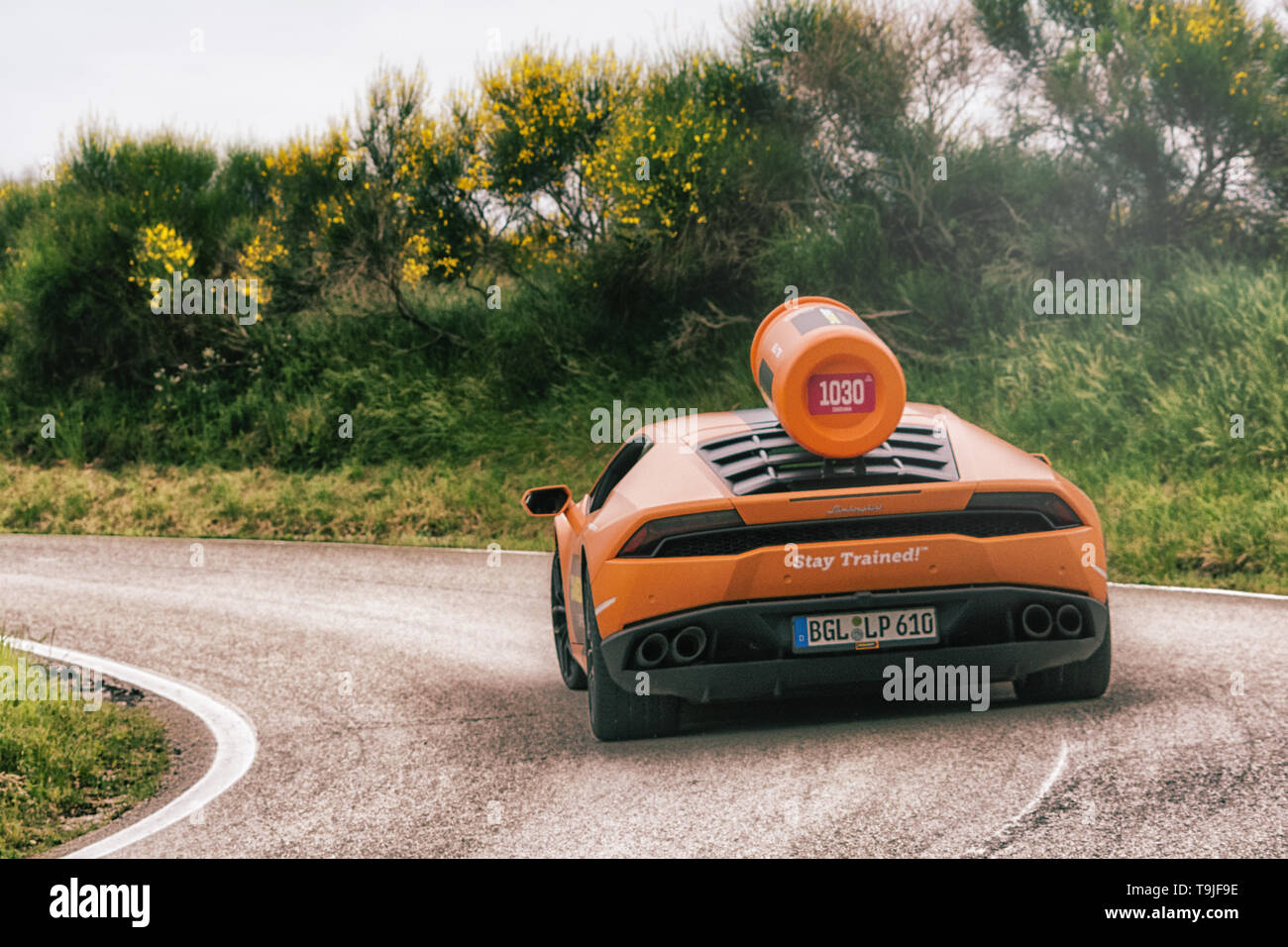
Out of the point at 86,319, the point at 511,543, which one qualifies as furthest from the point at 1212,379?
the point at 86,319

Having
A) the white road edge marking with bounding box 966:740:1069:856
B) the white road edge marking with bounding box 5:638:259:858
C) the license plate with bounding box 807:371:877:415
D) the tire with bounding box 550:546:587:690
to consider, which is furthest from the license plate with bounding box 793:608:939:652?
the white road edge marking with bounding box 5:638:259:858

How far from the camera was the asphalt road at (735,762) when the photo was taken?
167 inches

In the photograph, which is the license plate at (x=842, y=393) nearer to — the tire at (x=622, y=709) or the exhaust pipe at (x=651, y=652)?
the exhaust pipe at (x=651, y=652)

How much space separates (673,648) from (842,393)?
1266 mm

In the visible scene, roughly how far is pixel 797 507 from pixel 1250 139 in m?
18.6

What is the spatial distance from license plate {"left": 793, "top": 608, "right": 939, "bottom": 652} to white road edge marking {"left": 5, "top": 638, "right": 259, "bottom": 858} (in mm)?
2540

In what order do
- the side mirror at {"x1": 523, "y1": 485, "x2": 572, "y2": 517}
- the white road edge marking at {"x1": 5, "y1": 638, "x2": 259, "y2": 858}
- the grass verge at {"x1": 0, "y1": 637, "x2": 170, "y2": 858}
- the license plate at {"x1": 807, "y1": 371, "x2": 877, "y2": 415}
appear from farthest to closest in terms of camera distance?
1. the side mirror at {"x1": 523, "y1": 485, "x2": 572, "y2": 517}
2. the license plate at {"x1": 807, "y1": 371, "x2": 877, "y2": 415}
3. the grass verge at {"x1": 0, "y1": 637, "x2": 170, "y2": 858}
4. the white road edge marking at {"x1": 5, "y1": 638, "x2": 259, "y2": 858}

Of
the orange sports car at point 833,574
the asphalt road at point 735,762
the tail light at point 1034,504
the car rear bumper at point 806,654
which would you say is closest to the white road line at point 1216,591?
the asphalt road at point 735,762

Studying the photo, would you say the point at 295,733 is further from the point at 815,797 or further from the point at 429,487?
the point at 429,487

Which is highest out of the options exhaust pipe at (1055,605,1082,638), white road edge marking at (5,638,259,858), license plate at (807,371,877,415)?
license plate at (807,371,877,415)

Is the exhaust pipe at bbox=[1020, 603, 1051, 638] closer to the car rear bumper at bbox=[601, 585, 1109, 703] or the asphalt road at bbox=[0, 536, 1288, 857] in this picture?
the car rear bumper at bbox=[601, 585, 1109, 703]

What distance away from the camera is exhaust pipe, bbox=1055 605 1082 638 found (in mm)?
5176

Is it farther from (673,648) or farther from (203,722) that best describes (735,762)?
(203,722)

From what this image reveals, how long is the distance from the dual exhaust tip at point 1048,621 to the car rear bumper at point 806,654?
0.04 m
